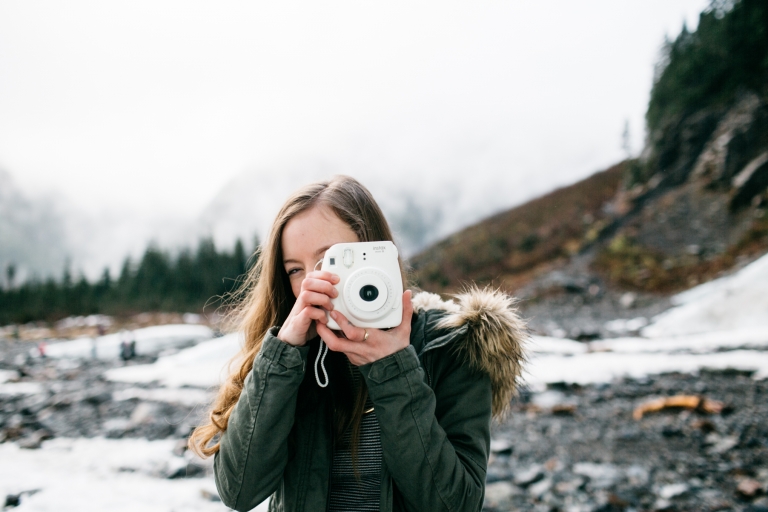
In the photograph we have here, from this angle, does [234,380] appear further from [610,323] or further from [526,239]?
[526,239]

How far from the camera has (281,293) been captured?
1.54 m

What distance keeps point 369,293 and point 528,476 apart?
2924 millimetres

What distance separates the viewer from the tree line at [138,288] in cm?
2520

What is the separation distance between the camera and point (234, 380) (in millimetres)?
1455

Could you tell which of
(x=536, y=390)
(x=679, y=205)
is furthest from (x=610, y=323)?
(x=679, y=205)

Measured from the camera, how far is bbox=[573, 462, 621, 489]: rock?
10.4 feet

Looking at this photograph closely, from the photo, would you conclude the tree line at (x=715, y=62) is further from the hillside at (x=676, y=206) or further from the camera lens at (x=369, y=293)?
the camera lens at (x=369, y=293)

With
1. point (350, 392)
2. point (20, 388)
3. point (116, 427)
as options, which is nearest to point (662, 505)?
point (350, 392)

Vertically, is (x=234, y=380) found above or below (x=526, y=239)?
above

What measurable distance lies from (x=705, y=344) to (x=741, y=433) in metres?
4.27

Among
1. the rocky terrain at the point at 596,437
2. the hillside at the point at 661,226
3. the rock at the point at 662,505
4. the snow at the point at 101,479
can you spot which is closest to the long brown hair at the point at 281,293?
the rocky terrain at the point at 596,437

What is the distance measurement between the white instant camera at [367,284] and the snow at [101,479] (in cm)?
234

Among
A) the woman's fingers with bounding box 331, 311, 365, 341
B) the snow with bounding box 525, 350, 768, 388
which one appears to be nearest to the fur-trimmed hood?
the woman's fingers with bounding box 331, 311, 365, 341

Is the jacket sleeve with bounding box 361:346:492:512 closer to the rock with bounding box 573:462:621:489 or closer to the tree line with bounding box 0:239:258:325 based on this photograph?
the rock with bounding box 573:462:621:489
